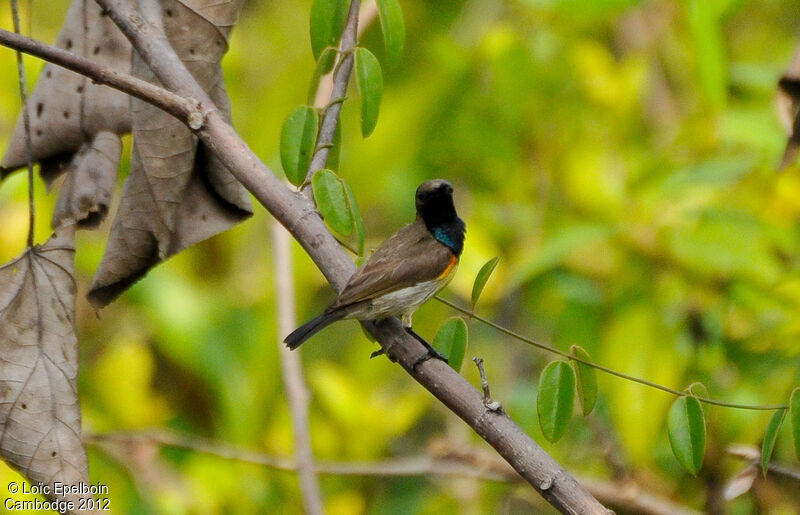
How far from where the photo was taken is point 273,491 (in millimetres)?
3492

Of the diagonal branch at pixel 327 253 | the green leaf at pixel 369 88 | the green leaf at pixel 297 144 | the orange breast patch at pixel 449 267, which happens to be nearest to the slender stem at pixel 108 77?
the diagonal branch at pixel 327 253

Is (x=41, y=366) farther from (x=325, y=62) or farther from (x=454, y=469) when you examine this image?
(x=454, y=469)

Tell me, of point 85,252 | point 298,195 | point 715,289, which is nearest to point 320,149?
point 298,195

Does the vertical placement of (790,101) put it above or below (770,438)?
above

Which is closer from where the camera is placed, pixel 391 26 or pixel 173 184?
pixel 391 26

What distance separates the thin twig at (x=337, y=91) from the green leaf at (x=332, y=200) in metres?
0.15

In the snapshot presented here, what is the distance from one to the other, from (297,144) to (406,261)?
909mm

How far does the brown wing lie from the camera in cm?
253

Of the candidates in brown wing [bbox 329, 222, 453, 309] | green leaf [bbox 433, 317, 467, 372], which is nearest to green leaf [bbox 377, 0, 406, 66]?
green leaf [bbox 433, 317, 467, 372]

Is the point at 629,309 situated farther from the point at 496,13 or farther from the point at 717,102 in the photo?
the point at 496,13

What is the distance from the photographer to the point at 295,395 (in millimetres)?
2637

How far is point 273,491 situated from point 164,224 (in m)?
1.69

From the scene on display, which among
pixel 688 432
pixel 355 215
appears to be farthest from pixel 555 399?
pixel 355 215

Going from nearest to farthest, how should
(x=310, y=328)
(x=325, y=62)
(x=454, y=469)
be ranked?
(x=325, y=62) < (x=310, y=328) < (x=454, y=469)
